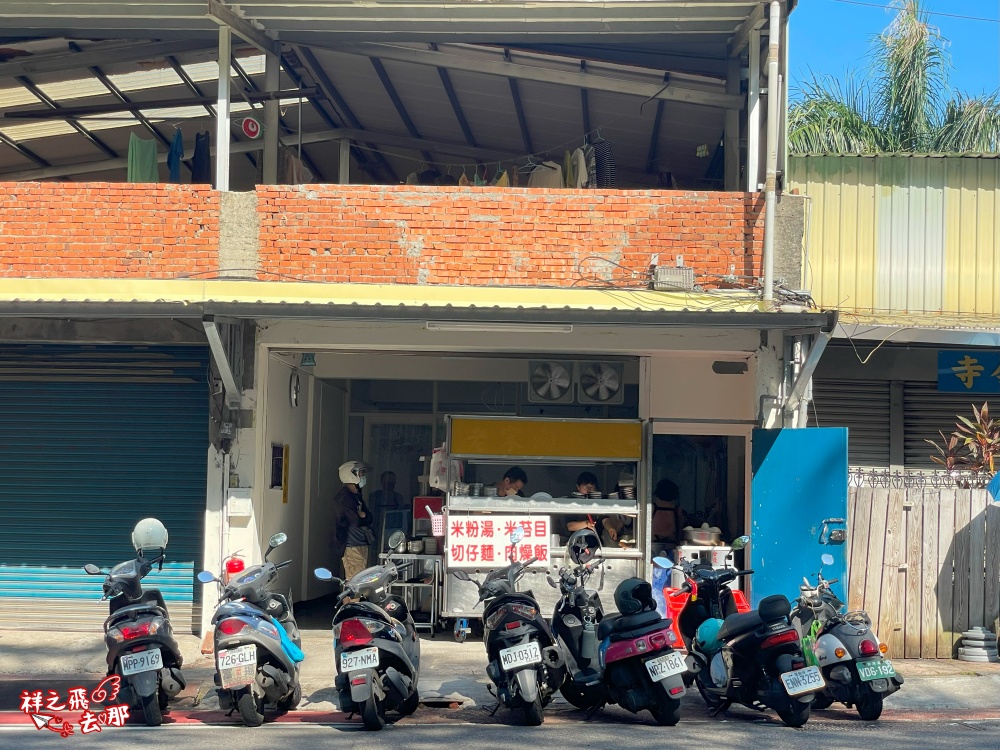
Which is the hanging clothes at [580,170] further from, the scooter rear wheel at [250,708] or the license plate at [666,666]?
the scooter rear wheel at [250,708]

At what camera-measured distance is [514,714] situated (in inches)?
321

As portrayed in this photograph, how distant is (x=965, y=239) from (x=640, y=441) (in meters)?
4.71

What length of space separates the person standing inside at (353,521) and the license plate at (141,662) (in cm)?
472

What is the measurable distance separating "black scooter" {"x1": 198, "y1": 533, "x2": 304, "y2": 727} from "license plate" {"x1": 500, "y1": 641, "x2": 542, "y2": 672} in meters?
1.52

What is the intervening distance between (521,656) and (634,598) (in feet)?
3.01

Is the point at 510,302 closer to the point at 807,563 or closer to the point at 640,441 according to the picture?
the point at 640,441

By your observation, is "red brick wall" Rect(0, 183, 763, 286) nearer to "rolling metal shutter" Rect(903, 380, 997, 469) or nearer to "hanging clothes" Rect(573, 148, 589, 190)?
"hanging clothes" Rect(573, 148, 589, 190)

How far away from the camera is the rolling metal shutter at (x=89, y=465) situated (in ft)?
37.2

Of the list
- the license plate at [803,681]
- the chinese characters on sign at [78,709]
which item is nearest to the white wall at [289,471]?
the chinese characters on sign at [78,709]

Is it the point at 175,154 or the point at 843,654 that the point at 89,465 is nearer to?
the point at 175,154

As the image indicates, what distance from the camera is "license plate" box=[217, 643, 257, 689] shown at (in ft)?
24.4

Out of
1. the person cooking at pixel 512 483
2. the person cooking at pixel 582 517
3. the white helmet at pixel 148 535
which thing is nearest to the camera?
the white helmet at pixel 148 535

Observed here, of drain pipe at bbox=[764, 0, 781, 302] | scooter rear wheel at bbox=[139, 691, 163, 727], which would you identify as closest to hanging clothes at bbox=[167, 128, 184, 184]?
drain pipe at bbox=[764, 0, 781, 302]

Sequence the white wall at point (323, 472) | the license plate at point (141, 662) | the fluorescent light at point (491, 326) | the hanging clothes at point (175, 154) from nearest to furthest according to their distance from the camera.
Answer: the license plate at point (141, 662) → the fluorescent light at point (491, 326) → the hanging clothes at point (175, 154) → the white wall at point (323, 472)
